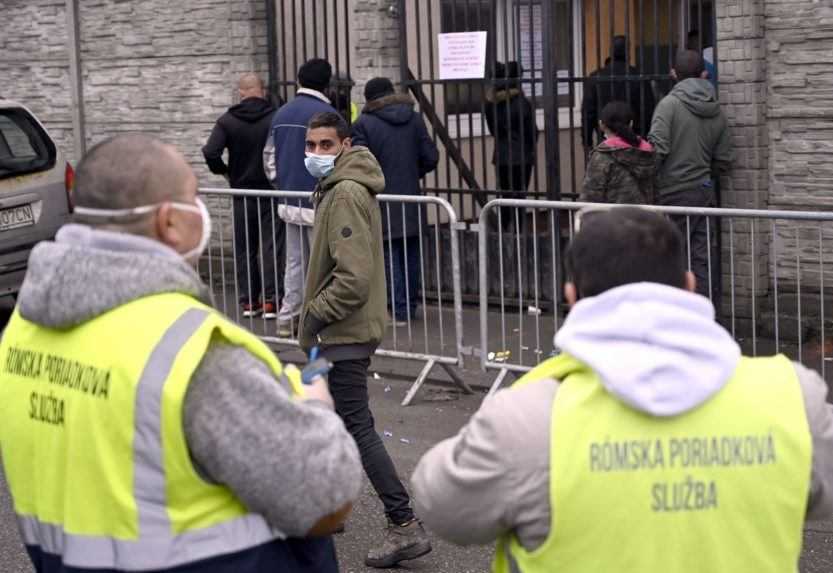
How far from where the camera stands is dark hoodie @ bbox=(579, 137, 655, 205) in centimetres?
874

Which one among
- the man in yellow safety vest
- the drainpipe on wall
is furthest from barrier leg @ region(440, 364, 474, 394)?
the drainpipe on wall

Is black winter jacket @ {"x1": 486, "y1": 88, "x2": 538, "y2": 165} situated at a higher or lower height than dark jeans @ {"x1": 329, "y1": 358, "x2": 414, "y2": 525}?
higher

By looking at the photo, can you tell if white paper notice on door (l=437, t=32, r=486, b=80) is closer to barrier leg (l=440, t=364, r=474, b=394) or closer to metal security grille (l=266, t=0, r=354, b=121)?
metal security grille (l=266, t=0, r=354, b=121)

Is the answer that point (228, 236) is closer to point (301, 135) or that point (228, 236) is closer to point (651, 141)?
point (301, 135)

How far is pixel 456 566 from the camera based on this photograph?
5574mm

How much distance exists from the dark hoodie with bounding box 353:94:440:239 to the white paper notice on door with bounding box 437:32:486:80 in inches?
21.9

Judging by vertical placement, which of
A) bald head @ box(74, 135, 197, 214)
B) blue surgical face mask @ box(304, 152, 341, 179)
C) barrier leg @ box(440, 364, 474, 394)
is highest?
bald head @ box(74, 135, 197, 214)

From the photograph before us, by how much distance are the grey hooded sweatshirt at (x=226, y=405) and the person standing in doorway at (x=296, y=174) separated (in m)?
5.87

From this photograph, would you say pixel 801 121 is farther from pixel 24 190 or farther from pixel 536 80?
pixel 24 190

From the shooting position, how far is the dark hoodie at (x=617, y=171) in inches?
344

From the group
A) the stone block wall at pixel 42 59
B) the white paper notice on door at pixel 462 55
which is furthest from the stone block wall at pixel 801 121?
the stone block wall at pixel 42 59

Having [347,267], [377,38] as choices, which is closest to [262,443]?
[347,267]

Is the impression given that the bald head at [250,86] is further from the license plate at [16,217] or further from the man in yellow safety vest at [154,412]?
the man in yellow safety vest at [154,412]

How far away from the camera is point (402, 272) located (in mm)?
9703
